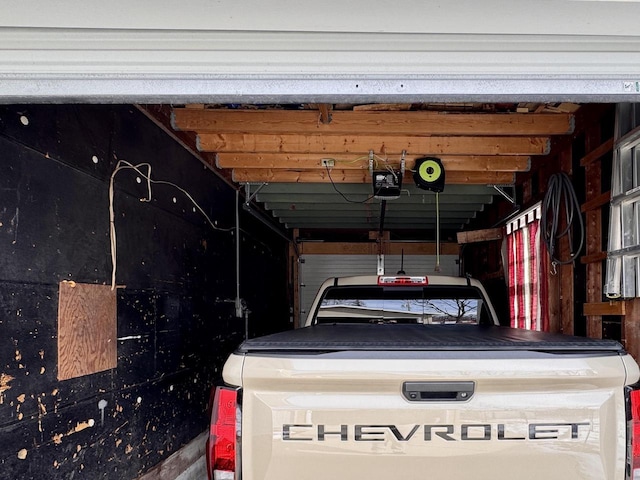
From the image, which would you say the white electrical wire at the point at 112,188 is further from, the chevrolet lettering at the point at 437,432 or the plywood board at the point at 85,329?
the chevrolet lettering at the point at 437,432

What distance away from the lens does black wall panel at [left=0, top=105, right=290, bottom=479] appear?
2.49 m

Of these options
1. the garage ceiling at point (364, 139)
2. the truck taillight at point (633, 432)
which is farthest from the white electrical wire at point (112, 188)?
the truck taillight at point (633, 432)

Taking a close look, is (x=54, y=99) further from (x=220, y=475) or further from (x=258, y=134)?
(x=258, y=134)

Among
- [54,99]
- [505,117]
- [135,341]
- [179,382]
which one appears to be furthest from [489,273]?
[54,99]

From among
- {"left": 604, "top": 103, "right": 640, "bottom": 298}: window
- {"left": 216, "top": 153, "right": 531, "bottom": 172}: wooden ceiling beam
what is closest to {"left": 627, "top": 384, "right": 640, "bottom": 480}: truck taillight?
{"left": 604, "top": 103, "right": 640, "bottom": 298}: window

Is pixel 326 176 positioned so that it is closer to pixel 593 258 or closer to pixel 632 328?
pixel 593 258

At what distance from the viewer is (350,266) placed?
10305 mm

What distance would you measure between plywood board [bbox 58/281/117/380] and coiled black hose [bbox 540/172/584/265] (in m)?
3.69

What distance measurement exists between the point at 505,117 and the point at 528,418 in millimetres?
3247

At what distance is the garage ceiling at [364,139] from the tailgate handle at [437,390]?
8.91 feet

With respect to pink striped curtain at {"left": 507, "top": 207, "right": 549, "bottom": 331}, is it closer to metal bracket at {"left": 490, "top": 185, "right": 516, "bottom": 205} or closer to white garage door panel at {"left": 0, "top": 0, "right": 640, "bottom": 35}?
metal bracket at {"left": 490, "top": 185, "right": 516, "bottom": 205}

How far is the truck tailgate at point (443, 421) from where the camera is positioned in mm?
1956

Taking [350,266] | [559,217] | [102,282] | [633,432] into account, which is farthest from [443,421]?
[350,266]

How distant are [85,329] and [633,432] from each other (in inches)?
108
